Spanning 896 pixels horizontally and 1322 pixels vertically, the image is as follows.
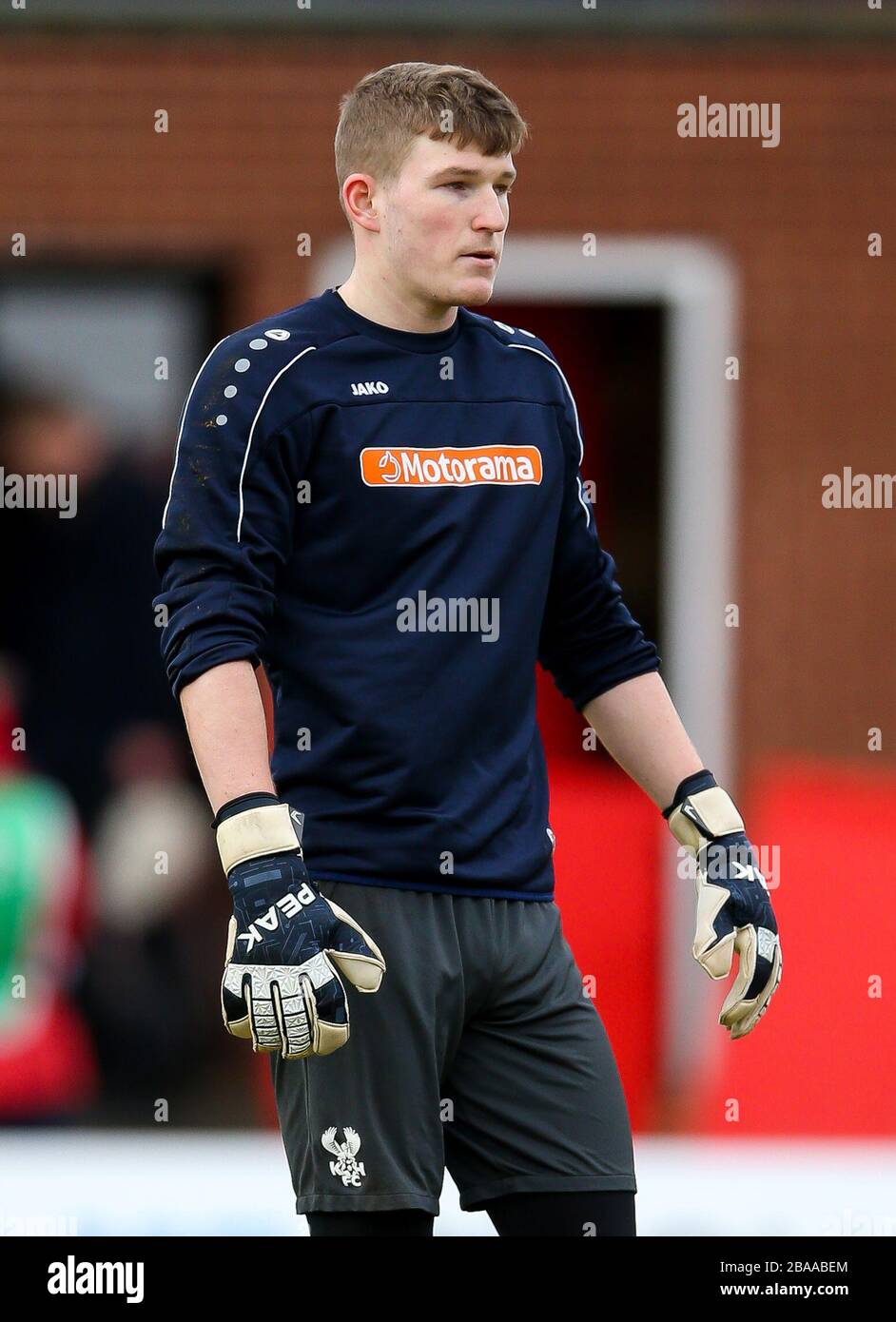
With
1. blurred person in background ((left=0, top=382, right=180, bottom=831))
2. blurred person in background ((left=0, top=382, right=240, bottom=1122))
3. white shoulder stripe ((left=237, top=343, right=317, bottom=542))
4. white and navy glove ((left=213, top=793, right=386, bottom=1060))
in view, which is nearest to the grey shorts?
white and navy glove ((left=213, top=793, right=386, bottom=1060))

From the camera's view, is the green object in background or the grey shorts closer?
the grey shorts

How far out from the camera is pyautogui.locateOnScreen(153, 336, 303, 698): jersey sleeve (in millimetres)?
3096

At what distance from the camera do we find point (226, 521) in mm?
3137

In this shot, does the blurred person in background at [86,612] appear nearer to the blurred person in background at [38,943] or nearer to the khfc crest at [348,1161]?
the blurred person in background at [38,943]

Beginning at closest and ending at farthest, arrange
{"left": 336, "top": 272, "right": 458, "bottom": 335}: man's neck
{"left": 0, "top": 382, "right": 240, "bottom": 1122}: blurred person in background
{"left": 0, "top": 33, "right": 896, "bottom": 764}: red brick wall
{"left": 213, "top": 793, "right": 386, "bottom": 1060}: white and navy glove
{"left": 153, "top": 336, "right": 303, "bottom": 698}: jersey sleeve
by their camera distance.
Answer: {"left": 213, "top": 793, "right": 386, "bottom": 1060}: white and navy glove
{"left": 153, "top": 336, "right": 303, "bottom": 698}: jersey sleeve
{"left": 336, "top": 272, "right": 458, "bottom": 335}: man's neck
{"left": 0, "top": 382, "right": 240, "bottom": 1122}: blurred person in background
{"left": 0, "top": 33, "right": 896, "bottom": 764}: red brick wall

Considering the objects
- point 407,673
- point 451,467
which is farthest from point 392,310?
point 407,673

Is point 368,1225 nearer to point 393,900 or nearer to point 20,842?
point 393,900

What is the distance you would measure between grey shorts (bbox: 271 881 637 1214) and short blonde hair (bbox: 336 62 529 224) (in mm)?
1166

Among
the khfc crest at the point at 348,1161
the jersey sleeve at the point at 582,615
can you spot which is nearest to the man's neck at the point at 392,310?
the jersey sleeve at the point at 582,615

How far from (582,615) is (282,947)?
93 cm

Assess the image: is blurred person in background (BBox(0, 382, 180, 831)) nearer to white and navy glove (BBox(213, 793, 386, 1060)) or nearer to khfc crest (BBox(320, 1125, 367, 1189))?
khfc crest (BBox(320, 1125, 367, 1189))

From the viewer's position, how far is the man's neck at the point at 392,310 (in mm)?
3316

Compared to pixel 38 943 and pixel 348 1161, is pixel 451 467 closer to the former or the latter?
pixel 348 1161

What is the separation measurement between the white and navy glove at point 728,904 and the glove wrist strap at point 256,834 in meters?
0.75
